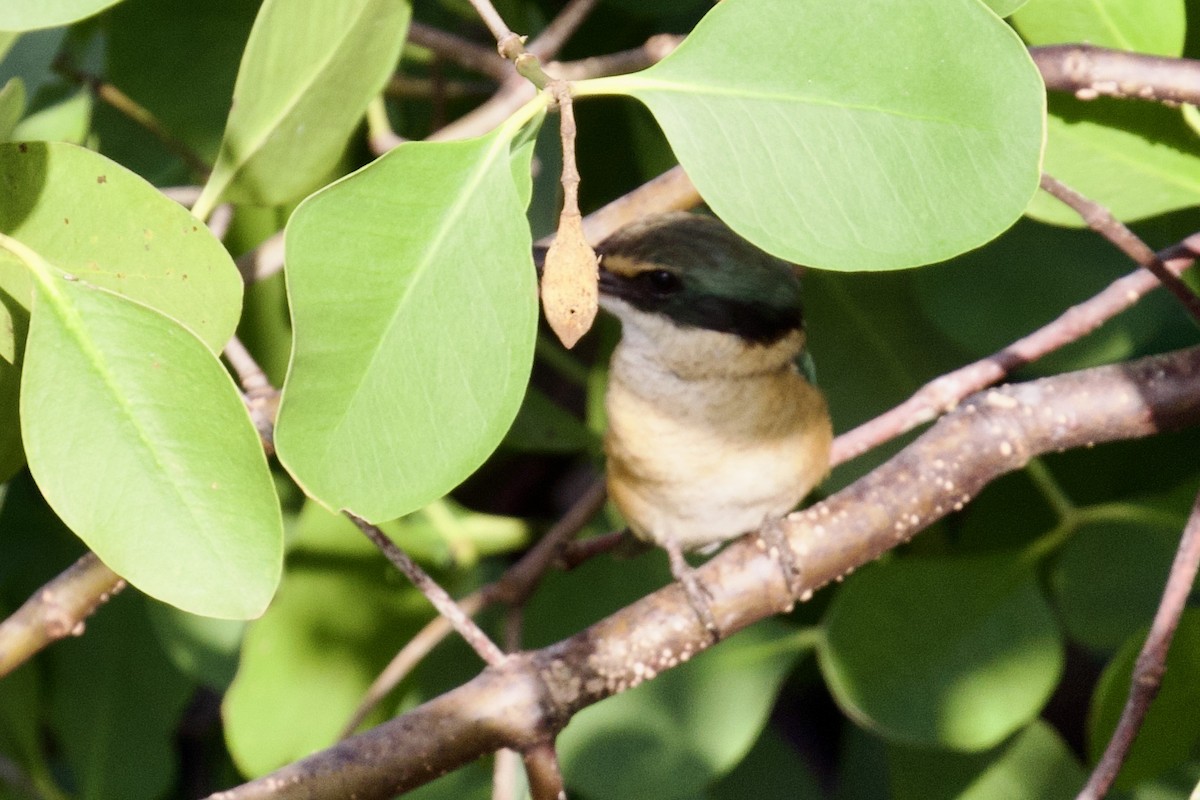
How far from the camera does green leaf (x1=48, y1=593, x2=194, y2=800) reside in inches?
66.9

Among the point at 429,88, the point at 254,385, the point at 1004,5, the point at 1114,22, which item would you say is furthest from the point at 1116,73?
the point at 429,88

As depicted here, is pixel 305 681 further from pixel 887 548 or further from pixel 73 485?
pixel 73 485

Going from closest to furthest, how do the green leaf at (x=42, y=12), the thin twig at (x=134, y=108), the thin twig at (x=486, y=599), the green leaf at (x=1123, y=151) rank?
the green leaf at (x=42, y=12) < the green leaf at (x=1123, y=151) < the thin twig at (x=486, y=599) < the thin twig at (x=134, y=108)

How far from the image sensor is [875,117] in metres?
0.76

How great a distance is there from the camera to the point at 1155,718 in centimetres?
122

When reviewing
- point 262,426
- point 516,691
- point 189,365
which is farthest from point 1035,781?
point 189,365

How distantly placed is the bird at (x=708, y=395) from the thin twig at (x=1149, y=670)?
21.5 inches

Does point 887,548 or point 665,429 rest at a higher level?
point 887,548

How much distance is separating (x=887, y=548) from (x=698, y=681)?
39cm

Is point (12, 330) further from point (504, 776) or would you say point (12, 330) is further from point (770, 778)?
point (770, 778)

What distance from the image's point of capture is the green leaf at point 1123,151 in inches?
45.8

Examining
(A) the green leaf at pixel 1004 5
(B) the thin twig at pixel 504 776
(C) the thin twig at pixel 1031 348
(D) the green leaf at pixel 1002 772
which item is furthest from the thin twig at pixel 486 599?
(A) the green leaf at pixel 1004 5

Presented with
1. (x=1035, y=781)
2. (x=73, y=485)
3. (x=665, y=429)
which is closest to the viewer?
(x=73, y=485)

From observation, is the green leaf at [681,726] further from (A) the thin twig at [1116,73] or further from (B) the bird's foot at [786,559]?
(A) the thin twig at [1116,73]
